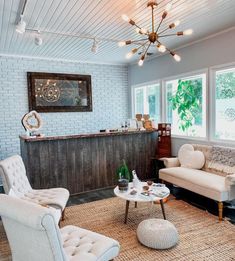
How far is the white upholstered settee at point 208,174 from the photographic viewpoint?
3164 millimetres

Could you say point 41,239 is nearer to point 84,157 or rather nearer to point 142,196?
point 142,196

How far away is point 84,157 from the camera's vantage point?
4379 millimetres

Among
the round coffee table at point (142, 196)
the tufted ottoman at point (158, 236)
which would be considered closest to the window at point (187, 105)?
the round coffee table at point (142, 196)

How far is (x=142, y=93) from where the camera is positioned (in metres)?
6.27

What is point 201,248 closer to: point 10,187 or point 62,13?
point 10,187

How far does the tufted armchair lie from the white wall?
113 inches

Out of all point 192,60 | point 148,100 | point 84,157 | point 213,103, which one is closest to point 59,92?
point 84,157

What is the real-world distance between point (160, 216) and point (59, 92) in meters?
3.65

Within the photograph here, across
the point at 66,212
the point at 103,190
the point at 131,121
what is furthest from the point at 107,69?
the point at 66,212

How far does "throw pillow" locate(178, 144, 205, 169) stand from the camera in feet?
13.6

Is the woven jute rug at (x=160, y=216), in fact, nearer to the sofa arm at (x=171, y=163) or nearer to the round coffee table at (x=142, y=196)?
the round coffee table at (x=142, y=196)

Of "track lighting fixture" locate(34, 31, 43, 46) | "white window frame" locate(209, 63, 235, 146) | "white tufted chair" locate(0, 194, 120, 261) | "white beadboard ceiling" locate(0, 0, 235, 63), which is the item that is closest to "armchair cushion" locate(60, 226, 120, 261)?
"white tufted chair" locate(0, 194, 120, 261)

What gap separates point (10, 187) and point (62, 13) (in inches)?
87.8

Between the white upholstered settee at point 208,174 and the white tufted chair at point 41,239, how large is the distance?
1.86 m
